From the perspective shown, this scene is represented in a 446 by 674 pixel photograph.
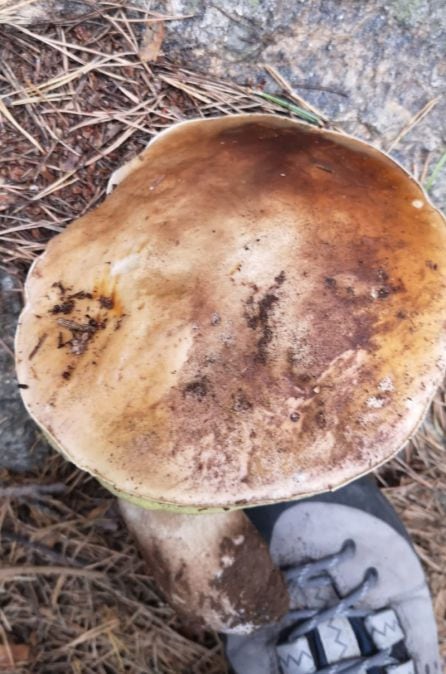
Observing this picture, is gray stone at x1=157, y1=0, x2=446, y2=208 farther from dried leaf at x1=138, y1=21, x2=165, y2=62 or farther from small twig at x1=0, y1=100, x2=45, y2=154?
small twig at x1=0, y1=100, x2=45, y2=154

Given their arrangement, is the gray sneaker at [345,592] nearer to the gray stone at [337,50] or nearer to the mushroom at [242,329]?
the mushroom at [242,329]

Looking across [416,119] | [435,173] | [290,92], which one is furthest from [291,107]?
[435,173]

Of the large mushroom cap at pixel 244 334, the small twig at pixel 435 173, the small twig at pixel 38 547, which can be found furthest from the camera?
the small twig at pixel 38 547

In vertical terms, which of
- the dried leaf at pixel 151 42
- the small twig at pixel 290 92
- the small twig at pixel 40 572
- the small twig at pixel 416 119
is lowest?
the small twig at pixel 40 572

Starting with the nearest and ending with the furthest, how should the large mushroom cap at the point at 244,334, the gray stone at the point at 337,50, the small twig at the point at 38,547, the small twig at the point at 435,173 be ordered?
1. the large mushroom cap at the point at 244,334
2. the gray stone at the point at 337,50
3. the small twig at the point at 435,173
4. the small twig at the point at 38,547

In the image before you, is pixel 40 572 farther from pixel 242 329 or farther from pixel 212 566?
pixel 242 329

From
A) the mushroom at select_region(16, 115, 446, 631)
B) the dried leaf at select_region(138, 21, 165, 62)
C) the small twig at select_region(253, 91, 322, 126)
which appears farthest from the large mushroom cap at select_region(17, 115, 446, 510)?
the dried leaf at select_region(138, 21, 165, 62)

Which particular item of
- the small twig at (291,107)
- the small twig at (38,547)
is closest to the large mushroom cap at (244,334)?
the small twig at (291,107)
